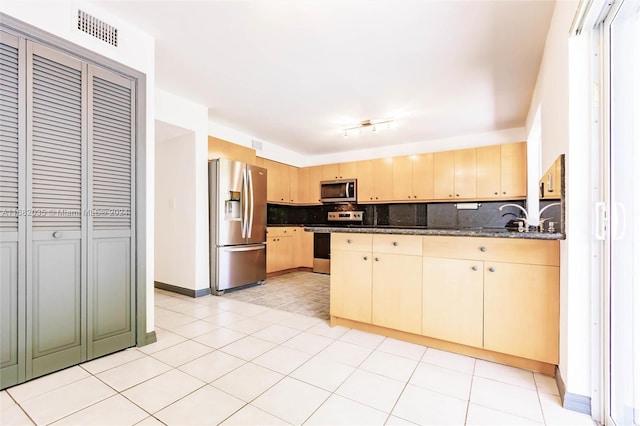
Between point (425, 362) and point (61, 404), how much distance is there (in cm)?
219

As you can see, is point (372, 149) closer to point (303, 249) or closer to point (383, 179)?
point (383, 179)

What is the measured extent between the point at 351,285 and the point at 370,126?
106 inches

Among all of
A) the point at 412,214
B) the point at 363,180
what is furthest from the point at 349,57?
the point at 412,214

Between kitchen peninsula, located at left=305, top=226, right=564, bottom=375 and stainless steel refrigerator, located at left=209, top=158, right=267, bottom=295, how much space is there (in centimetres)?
178

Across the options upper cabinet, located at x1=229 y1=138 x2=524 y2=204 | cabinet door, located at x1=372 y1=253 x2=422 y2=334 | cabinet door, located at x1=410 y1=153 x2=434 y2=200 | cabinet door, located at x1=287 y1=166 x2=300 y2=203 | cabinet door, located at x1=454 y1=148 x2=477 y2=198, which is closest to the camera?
cabinet door, located at x1=372 y1=253 x2=422 y2=334

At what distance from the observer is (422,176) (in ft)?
16.0

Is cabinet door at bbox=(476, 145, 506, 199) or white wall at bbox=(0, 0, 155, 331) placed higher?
white wall at bbox=(0, 0, 155, 331)

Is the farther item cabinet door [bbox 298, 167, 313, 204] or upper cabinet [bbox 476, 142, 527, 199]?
cabinet door [bbox 298, 167, 313, 204]

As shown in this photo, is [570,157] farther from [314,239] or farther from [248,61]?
[314,239]

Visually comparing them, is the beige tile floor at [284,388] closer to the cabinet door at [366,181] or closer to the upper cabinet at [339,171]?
the cabinet door at [366,181]

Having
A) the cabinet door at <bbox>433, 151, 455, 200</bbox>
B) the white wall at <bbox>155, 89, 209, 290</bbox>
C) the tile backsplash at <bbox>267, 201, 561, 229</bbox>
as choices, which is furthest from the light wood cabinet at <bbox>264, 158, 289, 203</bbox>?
the cabinet door at <bbox>433, 151, 455, 200</bbox>

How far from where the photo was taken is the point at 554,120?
1978 mm

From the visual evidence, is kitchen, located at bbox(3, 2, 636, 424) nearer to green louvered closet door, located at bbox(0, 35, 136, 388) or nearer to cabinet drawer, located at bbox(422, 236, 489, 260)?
green louvered closet door, located at bbox(0, 35, 136, 388)

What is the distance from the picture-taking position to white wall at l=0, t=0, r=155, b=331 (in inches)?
68.7
